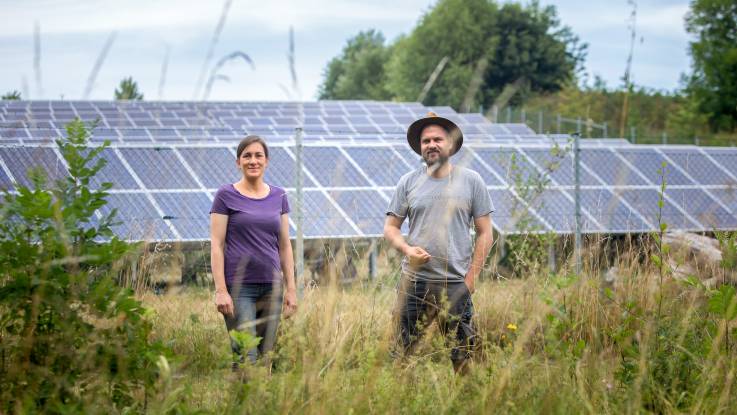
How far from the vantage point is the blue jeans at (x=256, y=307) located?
4672mm

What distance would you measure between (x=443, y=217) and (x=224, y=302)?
1.20 meters

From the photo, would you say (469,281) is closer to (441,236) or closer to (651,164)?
(441,236)

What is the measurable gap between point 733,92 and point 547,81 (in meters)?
20.9

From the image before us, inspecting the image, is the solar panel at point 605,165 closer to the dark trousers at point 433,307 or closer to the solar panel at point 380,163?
the solar panel at point 380,163

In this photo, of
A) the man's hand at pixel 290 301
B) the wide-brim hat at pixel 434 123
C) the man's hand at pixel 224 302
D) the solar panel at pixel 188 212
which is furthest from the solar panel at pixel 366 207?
the man's hand at pixel 224 302

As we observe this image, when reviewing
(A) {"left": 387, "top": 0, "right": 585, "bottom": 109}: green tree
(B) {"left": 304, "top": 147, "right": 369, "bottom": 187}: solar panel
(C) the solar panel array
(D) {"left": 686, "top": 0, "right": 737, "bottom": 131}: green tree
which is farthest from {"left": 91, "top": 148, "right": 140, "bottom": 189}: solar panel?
(A) {"left": 387, "top": 0, "right": 585, "bottom": 109}: green tree

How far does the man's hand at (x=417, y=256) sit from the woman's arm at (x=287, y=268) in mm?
835

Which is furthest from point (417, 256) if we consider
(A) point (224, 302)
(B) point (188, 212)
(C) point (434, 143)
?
(B) point (188, 212)

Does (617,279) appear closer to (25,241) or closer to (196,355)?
(196,355)

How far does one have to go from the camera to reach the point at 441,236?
15.7 ft

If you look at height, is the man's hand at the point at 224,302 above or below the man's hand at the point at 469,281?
below

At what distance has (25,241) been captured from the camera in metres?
3.00

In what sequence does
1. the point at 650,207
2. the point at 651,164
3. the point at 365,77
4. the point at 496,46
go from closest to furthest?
the point at 650,207, the point at 651,164, the point at 496,46, the point at 365,77

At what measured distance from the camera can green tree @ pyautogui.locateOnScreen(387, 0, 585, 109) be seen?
5672 cm
